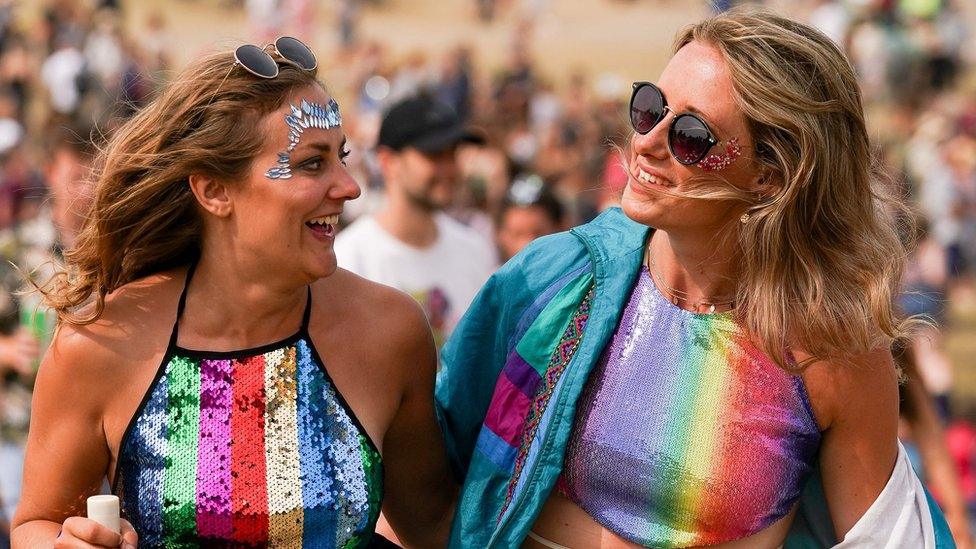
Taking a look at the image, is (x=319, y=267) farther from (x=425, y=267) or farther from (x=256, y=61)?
(x=425, y=267)

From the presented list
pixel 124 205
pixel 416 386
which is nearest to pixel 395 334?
pixel 416 386

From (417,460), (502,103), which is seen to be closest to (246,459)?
(417,460)

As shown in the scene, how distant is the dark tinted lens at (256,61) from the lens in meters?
2.69

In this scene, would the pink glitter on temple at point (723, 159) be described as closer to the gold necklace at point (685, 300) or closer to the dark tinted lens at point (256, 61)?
the gold necklace at point (685, 300)

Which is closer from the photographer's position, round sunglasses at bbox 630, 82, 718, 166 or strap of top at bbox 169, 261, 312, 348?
round sunglasses at bbox 630, 82, 718, 166

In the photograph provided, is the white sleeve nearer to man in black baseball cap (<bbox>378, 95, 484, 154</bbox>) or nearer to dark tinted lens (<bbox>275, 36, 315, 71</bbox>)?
dark tinted lens (<bbox>275, 36, 315, 71</bbox>)

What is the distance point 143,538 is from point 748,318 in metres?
1.35

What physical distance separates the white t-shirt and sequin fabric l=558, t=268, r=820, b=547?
274 cm

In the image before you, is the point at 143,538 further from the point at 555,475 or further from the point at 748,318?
the point at 748,318

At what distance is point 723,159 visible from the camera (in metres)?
2.67

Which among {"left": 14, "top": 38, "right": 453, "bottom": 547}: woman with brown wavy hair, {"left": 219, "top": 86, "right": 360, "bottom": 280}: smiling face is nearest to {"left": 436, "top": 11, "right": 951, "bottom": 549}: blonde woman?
{"left": 14, "top": 38, "right": 453, "bottom": 547}: woman with brown wavy hair

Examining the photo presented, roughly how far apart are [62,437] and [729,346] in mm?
1415

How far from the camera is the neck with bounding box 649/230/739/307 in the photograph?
2.77 m

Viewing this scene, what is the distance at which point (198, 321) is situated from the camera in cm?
279
